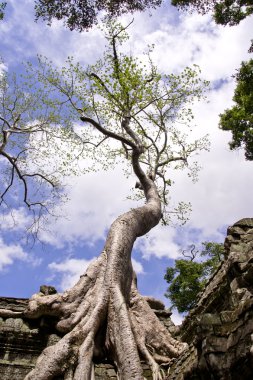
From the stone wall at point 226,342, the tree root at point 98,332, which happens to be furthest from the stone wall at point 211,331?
the tree root at point 98,332

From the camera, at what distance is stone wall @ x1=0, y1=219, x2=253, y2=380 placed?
7.80 ft

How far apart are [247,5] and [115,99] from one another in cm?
436

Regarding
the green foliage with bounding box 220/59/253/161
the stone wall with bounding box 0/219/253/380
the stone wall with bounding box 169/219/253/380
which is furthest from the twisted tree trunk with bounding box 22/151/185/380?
the green foliage with bounding box 220/59/253/161

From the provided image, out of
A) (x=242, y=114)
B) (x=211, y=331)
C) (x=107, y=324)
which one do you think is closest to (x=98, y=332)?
(x=107, y=324)

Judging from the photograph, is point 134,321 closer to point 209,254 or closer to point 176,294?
point 176,294

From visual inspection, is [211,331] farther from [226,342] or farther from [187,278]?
[187,278]

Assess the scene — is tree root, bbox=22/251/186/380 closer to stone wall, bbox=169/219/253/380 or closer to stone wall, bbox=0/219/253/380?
stone wall, bbox=0/219/253/380

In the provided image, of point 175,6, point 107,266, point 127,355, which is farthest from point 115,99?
point 127,355

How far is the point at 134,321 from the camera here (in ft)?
17.6

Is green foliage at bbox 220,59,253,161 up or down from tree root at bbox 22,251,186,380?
up

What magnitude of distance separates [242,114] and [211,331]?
7420 millimetres

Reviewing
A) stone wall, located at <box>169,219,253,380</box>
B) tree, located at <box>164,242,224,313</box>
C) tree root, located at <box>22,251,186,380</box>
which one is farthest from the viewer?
tree, located at <box>164,242,224,313</box>

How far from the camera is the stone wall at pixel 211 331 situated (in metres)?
2.38

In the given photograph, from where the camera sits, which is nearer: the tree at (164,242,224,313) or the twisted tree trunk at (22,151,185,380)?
the twisted tree trunk at (22,151,185,380)
